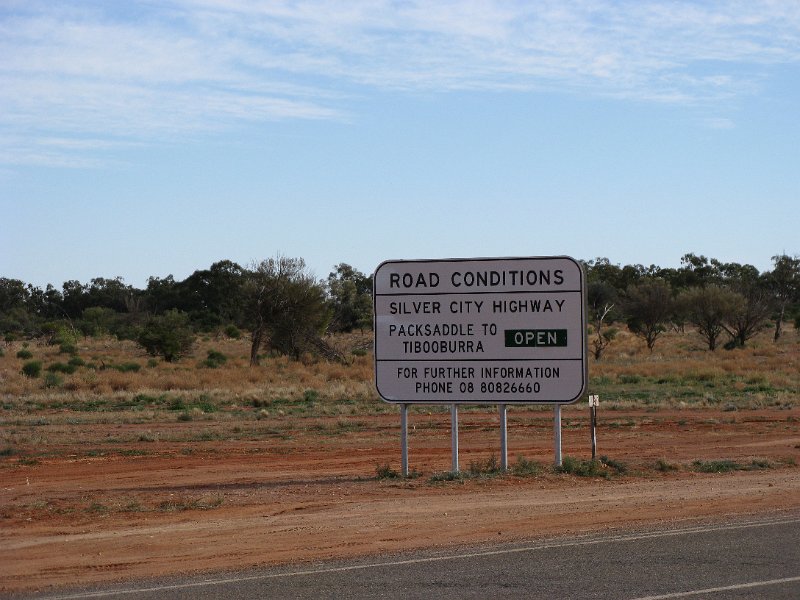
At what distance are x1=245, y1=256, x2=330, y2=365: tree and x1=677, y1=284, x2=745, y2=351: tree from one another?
27.6 meters

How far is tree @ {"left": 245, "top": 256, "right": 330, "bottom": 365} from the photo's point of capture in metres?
54.9

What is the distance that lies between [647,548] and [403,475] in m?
6.85

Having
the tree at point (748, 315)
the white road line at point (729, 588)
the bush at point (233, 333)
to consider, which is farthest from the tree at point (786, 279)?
the white road line at point (729, 588)

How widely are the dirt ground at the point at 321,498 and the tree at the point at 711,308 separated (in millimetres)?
45325

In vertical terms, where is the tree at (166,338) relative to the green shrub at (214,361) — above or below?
above

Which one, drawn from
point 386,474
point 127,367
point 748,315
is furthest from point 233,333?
point 386,474

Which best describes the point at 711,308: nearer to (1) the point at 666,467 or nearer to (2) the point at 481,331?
(1) the point at 666,467

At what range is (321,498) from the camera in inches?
588

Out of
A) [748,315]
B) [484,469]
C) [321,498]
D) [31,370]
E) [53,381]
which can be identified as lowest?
[321,498]

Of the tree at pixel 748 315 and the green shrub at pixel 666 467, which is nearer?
the green shrub at pixel 666 467

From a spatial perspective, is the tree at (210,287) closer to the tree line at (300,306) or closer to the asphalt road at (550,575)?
the tree line at (300,306)

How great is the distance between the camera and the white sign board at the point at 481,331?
16.4 m

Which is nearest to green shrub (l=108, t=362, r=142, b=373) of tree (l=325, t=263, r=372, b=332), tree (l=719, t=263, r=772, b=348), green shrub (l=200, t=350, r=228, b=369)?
green shrub (l=200, t=350, r=228, b=369)

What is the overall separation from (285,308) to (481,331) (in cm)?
3894
